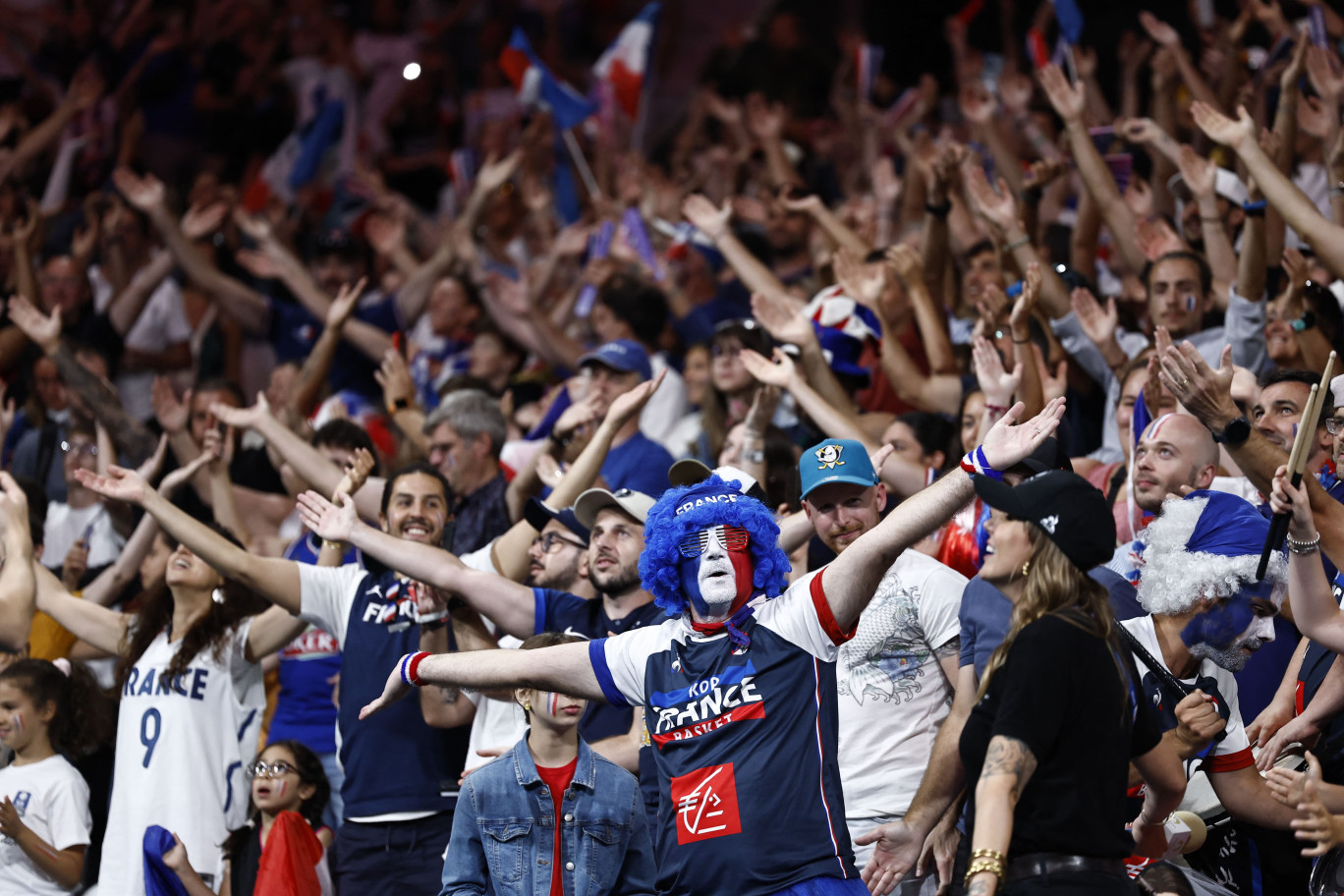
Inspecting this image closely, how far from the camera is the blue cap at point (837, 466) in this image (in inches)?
196

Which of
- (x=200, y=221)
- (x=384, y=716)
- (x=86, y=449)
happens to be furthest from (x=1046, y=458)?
(x=200, y=221)

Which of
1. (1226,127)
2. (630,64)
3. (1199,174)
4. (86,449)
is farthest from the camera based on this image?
(630,64)

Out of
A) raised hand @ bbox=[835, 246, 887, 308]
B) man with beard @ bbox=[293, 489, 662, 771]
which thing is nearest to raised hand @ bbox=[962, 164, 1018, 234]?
raised hand @ bbox=[835, 246, 887, 308]

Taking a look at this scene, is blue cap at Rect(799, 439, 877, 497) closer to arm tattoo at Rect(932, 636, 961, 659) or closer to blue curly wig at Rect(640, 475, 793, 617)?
arm tattoo at Rect(932, 636, 961, 659)

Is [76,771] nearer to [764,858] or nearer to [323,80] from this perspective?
[764,858]

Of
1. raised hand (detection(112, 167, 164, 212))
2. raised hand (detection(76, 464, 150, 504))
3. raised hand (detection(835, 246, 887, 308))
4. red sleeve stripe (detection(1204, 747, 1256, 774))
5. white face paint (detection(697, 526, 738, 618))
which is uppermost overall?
raised hand (detection(112, 167, 164, 212))

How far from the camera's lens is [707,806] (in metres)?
4.01

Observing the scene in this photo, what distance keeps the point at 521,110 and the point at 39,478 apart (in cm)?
557

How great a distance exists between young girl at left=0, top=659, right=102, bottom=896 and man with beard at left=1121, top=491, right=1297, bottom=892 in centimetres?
439

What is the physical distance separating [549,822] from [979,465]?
1.81 m

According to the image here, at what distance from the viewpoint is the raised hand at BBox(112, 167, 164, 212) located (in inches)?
421

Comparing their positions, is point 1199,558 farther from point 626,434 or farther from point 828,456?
point 626,434

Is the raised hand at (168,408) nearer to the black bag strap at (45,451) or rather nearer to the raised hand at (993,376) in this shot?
the black bag strap at (45,451)

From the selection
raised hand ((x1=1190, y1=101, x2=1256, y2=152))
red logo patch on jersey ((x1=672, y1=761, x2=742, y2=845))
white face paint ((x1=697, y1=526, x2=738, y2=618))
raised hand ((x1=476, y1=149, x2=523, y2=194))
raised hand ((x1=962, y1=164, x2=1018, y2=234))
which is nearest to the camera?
red logo patch on jersey ((x1=672, y1=761, x2=742, y2=845))
